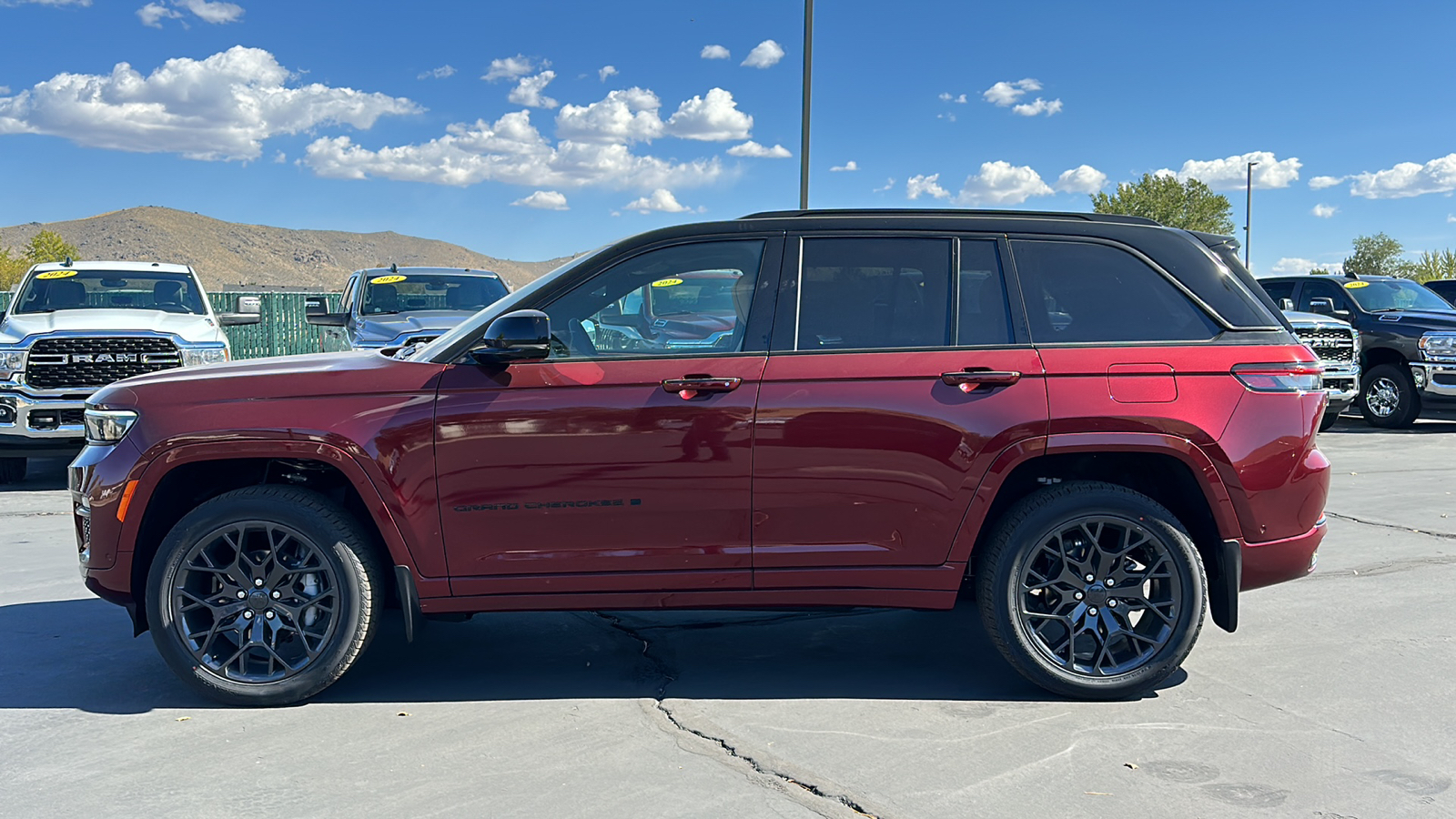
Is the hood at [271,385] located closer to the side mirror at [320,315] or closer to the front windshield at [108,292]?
the side mirror at [320,315]

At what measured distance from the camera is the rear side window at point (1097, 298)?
451 centimetres

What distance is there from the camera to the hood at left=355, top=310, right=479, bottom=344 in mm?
10789

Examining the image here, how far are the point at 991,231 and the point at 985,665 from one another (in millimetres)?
1807

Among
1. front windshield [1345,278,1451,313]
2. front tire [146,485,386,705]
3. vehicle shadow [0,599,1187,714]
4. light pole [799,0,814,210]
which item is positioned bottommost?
vehicle shadow [0,599,1187,714]

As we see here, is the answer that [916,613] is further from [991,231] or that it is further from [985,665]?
[991,231]

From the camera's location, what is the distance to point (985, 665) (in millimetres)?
4934

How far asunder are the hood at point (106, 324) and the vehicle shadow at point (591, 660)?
5.04m

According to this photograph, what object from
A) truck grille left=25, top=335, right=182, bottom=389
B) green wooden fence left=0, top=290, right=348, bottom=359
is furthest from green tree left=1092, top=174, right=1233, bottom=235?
truck grille left=25, top=335, right=182, bottom=389

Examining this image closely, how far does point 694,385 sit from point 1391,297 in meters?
14.9

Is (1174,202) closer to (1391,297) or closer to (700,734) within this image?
(1391,297)

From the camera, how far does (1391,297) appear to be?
627 inches

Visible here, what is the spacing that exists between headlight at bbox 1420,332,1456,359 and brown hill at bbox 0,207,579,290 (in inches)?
3389

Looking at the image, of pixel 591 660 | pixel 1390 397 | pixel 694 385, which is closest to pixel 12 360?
pixel 591 660

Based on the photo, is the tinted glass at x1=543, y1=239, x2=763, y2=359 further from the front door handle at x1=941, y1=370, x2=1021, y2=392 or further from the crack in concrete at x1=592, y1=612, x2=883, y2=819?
the crack in concrete at x1=592, y1=612, x2=883, y2=819
